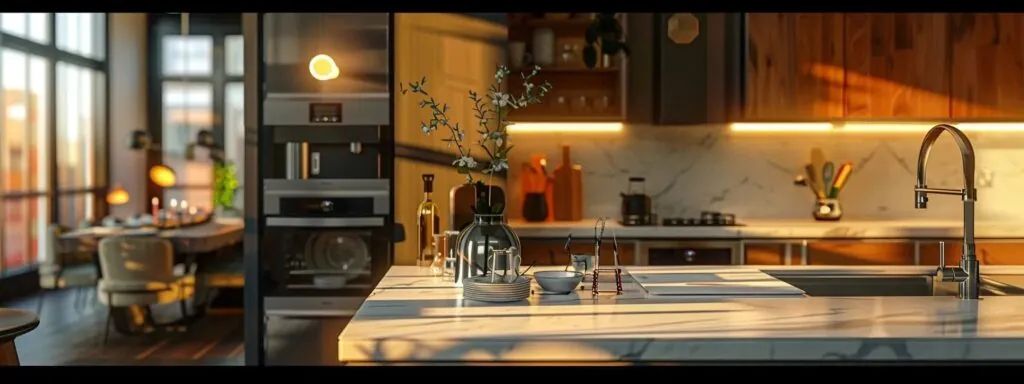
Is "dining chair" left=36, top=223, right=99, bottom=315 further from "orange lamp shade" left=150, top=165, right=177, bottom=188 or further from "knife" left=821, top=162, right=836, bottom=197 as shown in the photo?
"knife" left=821, top=162, right=836, bottom=197

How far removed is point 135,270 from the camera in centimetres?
521

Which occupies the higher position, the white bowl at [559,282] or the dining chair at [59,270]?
the white bowl at [559,282]

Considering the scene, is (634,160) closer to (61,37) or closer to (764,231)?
(764,231)

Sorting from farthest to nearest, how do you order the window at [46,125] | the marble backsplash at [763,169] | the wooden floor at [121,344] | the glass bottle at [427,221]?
the window at [46,125]
the wooden floor at [121,344]
the marble backsplash at [763,169]
the glass bottle at [427,221]

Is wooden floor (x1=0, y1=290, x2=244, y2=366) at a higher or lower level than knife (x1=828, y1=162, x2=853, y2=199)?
lower

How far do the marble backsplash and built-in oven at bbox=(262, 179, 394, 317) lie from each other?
958 mm

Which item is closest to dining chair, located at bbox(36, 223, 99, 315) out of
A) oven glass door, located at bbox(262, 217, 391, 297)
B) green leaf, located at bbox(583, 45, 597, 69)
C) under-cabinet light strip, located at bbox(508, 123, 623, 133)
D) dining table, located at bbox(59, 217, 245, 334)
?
dining table, located at bbox(59, 217, 245, 334)

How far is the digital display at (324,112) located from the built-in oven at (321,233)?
272 mm

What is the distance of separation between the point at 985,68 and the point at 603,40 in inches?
76.9

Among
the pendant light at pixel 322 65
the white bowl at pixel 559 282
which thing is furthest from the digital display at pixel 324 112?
the white bowl at pixel 559 282

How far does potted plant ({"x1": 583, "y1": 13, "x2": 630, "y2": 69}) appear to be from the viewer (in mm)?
3689

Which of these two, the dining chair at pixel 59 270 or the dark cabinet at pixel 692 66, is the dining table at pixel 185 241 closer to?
the dining chair at pixel 59 270

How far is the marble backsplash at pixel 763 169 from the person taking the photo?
16.0 feet
